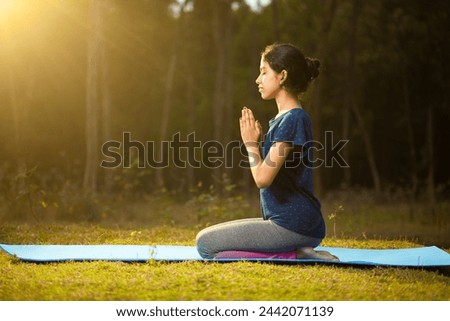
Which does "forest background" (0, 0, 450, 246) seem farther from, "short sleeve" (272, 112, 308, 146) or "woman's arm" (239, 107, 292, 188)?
"woman's arm" (239, 107, 292, 188)

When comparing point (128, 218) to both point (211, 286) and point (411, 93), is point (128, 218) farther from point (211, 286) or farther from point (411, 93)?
point (411, 93)

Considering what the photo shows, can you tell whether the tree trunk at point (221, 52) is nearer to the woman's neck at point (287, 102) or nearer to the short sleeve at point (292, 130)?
the woman's neck at point (287, 102)

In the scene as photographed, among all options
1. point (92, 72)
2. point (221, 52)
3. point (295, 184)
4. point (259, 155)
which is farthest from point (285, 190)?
point (221, 52)

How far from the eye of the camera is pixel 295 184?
4.86 meters

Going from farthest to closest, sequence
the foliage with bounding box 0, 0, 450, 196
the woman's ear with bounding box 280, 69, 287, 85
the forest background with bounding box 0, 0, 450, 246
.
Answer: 1. the foliage with bounding box 0, 0, 450, 196
2. the forest background with bounding box 0, 0, 450, 246
3. the woman's ear with bounding box 280, 69, 287, 85

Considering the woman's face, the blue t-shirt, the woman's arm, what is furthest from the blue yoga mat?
the woman's face

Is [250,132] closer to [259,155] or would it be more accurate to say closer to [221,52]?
[259,155]

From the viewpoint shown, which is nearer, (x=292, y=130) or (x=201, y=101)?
(x=292, y=130)

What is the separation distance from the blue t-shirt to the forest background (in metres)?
2.55

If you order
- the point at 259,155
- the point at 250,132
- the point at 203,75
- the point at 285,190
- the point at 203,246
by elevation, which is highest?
the point at 203,75

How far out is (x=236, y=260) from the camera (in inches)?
191

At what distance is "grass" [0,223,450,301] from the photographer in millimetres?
4039

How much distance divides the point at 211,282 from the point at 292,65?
1.69 m

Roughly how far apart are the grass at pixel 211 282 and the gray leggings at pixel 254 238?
0.21m
